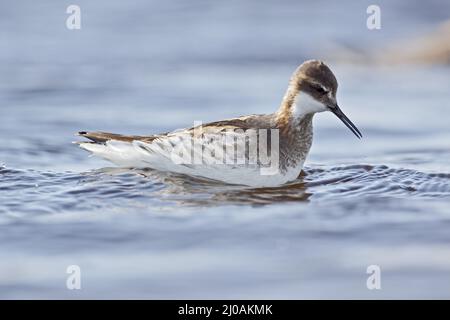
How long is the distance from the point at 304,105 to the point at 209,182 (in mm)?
1429

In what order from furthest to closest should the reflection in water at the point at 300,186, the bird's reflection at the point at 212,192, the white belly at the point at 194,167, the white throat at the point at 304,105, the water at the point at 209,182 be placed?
the white throat at the point at 304,105 < the white belly at the point at 194,167 < the reflection in water at the point at 300,186 < the bird's reflection at the point at 212,192 < the water at the point at 209,182

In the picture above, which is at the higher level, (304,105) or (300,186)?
(304,105)

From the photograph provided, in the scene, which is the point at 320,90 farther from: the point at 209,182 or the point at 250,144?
the point at 209,182

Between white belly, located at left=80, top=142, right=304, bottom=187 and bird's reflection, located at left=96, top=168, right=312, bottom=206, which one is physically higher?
white belly, located at left=80, top=142, right=304, bottom=187

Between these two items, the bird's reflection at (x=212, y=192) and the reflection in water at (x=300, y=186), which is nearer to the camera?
Result: the bird's reflection at (x=212, y=192)

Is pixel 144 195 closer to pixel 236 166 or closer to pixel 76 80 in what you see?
pixel 236 166

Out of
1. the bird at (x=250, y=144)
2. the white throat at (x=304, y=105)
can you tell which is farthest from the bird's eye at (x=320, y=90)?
the white throat at (x=304, y=105)

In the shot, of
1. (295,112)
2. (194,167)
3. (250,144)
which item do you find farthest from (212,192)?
(295,112)

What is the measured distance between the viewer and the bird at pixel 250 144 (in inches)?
439

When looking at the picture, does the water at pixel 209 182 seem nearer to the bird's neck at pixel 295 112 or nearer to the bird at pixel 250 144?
→ the bird at pixel 250 144

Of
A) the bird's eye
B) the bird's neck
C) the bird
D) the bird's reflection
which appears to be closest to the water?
the bird's reflection

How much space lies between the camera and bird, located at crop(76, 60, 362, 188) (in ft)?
36.6

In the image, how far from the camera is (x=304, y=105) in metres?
11.6

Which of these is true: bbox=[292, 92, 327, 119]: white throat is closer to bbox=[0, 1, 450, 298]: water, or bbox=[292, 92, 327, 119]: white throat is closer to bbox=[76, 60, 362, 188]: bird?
bbox=[76, 60, 362, 188]: bird
